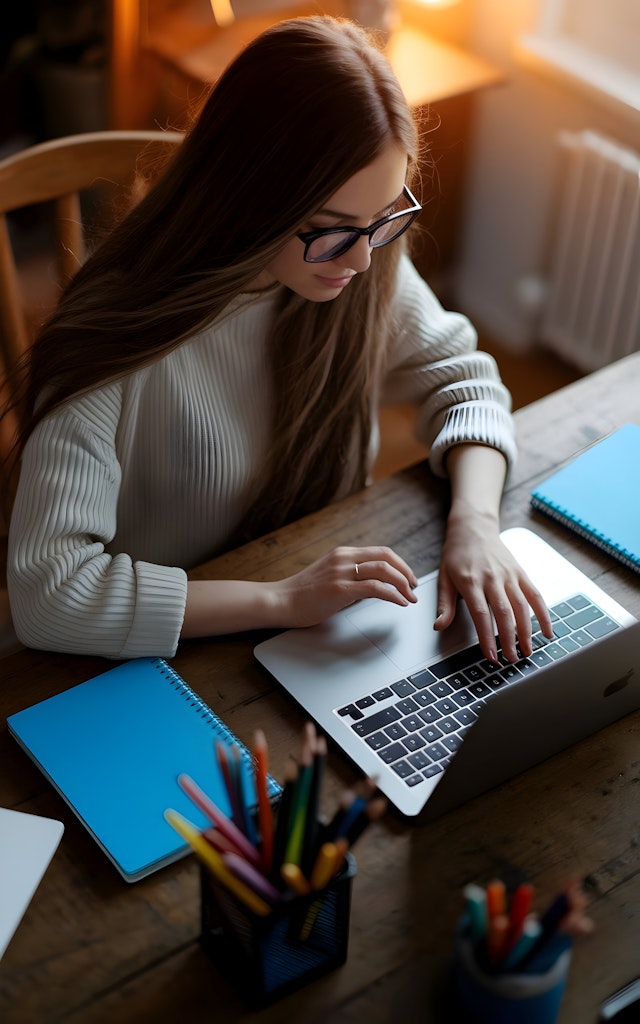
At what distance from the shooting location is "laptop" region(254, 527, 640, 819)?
0.91m

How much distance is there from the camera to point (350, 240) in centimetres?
107

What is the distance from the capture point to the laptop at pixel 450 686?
91cm

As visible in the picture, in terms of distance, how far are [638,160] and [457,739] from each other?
159cm

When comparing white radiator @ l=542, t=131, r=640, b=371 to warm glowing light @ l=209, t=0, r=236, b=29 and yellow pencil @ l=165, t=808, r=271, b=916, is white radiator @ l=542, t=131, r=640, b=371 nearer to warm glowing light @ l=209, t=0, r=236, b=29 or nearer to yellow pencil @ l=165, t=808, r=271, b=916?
warm glowing light @ l=209, t=0, r=236, b=29

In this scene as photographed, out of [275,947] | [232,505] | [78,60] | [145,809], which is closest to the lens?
[275,947]

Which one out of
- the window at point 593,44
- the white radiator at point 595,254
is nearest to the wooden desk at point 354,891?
the white radiator at point 595,254

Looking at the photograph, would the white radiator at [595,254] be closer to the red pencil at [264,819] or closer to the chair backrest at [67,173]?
the chair backrest at [67,173]

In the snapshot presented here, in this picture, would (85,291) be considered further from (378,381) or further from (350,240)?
(378,381)

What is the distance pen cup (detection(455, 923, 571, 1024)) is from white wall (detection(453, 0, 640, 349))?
1.87 meters

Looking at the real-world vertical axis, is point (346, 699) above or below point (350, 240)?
below

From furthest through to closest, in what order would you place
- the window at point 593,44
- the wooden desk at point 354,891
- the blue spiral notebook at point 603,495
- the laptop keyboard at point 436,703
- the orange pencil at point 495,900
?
the window at point 593,44 → the blue spiral notebook at point 603,495 → the laptop keyboard at point 436,703 → the wooden desk at point 354,891 → the orange pencil at point 495,900

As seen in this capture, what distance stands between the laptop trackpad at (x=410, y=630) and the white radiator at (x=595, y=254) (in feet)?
4.63

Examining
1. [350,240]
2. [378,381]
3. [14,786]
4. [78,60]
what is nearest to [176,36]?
[78,60]

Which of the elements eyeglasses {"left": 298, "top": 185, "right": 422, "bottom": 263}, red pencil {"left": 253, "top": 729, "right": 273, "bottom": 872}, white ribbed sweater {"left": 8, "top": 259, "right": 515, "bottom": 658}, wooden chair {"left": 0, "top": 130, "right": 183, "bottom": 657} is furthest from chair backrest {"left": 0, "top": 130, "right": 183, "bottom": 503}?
red pencil {"left": 253, "top": 729, "right": 273, "bottom": 872}
